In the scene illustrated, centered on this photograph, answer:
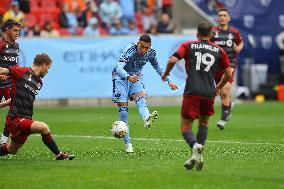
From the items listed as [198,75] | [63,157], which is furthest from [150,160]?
[198,75]

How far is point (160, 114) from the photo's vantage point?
24.7 meters

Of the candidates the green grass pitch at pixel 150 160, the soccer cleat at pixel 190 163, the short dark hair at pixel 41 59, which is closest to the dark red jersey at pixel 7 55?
the green grass pitch at pixel 150 160

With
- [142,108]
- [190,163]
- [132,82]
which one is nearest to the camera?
[190,163]

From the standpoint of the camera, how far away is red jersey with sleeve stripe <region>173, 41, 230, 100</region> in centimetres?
1241

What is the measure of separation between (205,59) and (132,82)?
284cm

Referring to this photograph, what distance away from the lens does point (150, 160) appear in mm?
13516

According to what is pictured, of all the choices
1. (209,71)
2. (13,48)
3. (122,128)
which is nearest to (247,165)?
(209,71)

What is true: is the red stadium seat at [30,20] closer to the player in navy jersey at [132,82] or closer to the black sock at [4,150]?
the player in navy jersey at [132,82]

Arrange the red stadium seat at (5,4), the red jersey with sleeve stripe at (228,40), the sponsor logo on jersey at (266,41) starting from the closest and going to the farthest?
the red jersey with sleeve stripe at (228,40) < the red stadium seat at (5,4) < the sponsor logo on jersey at (266,41)

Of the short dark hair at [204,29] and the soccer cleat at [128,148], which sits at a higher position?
the short dark hair at [204,29]

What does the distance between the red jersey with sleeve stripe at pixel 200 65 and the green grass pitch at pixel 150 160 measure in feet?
3.71

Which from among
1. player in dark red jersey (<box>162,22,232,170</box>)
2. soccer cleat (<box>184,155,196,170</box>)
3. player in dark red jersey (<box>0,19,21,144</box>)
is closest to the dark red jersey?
player in dark red jersey (<box>0,19,21,144</box>)

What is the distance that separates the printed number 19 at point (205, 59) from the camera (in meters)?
12.4

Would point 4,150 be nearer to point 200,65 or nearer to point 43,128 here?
point 43,128
